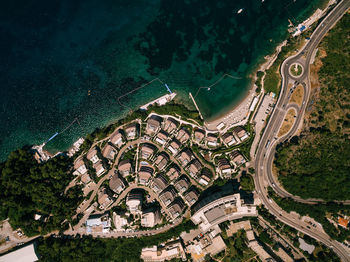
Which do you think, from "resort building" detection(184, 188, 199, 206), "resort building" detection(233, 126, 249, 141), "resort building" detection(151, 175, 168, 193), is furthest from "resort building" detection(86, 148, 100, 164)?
"resort building" detection(233, 126, 249, 141)

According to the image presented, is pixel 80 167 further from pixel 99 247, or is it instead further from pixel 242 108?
pixel 242 108

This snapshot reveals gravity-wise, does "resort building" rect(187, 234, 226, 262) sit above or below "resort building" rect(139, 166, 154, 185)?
below

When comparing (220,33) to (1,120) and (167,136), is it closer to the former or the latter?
(167,136)

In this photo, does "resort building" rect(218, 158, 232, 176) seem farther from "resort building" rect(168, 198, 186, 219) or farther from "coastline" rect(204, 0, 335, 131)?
"resort building" rect(168, 198, 186, 219)

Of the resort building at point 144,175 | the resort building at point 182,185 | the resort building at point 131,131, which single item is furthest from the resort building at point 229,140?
the resort building at point 131,131

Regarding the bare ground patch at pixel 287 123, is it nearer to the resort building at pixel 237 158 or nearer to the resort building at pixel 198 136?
the resort building at pixel 237 158

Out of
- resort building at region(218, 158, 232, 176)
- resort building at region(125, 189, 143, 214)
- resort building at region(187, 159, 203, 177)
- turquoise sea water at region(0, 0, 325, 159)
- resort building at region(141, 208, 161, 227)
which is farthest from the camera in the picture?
turquoise sea water at region(0, 0, 325, 159)
